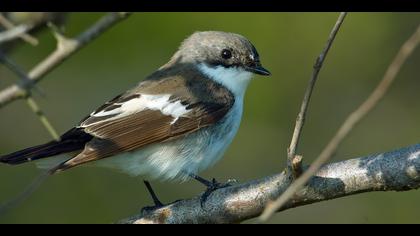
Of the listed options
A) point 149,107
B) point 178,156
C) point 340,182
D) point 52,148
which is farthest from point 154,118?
point 340,182

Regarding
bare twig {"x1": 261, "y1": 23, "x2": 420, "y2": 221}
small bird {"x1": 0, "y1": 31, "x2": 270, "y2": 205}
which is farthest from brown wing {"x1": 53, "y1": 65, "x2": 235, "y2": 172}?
bare twig {"x1": 261, "y1": 23, "x2": 420, "y2": 221}

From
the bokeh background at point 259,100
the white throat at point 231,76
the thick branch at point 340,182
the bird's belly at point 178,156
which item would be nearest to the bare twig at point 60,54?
the thick branch at point 340,182

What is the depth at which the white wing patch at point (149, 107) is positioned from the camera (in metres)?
4.76

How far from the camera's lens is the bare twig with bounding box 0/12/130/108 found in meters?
2.41

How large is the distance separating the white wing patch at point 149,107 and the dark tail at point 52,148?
0.74 feet

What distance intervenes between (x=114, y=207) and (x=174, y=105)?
162cm

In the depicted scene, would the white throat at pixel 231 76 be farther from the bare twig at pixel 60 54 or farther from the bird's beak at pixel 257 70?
the bare twig at pixel 60 54

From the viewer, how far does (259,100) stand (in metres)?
Answer: 6.36

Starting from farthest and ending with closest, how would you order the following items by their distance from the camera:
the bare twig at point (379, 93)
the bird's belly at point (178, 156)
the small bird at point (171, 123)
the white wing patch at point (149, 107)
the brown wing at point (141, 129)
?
the white wing patch at point (149, 107)
the bird's belly at point (178, 156)
the small bird at point (171, 123)
the brown wing at point (141, 129)
the bare twig at point (379, 93)

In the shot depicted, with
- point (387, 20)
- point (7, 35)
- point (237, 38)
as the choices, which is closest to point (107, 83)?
point (237, 38)

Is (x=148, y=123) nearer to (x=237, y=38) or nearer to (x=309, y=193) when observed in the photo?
(x=237, y=38)

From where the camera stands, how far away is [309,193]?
3.58 m

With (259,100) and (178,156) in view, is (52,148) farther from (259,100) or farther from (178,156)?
(259,100)

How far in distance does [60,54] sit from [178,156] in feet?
7.27
